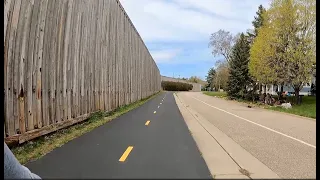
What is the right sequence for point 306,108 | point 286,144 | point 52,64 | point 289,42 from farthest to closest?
1. point 52,64
2. point 286,144
3. point 289,42
4. point 306,108

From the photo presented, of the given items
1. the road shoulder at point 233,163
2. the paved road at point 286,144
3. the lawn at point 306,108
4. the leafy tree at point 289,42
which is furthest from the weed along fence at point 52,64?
the lawn at point 306,108

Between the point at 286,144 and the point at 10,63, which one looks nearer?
the point at 286,144

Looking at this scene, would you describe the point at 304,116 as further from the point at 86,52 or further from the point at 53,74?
the point at 86,52

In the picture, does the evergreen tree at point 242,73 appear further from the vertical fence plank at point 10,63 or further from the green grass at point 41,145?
the vertical fence plank at point 10,63

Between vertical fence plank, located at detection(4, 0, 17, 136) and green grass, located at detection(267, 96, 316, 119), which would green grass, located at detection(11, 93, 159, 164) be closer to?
vertical fence plank, located at detection(4, 0, 17, 136)

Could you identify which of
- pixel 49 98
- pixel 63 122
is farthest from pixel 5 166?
pixel 63 122

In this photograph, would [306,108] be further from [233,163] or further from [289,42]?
[233,163]

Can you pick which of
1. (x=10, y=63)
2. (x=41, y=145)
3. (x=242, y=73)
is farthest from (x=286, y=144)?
(x=242, y=73)
